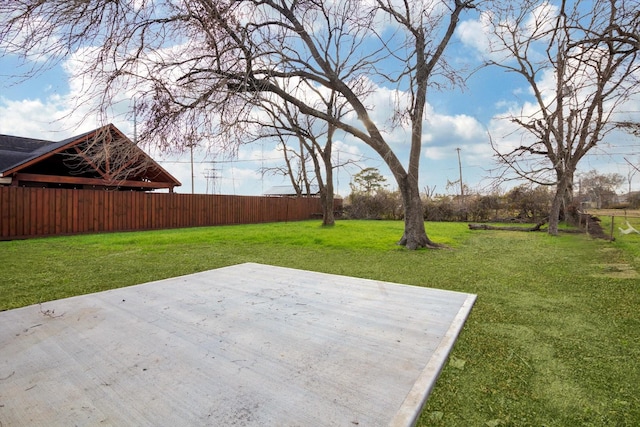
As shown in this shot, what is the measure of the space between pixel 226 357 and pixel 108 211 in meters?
10.1

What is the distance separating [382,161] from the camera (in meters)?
6.26

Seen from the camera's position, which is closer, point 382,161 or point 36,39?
point 36,39

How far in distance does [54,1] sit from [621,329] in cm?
486

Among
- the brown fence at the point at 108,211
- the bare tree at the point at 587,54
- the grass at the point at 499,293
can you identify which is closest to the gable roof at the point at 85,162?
the brown fence at the point at 108,211

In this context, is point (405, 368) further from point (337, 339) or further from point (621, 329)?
point (621, 329)

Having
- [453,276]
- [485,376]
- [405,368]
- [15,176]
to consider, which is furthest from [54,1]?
[15,176]

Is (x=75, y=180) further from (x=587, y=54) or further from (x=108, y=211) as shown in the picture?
(x=587, y=54)

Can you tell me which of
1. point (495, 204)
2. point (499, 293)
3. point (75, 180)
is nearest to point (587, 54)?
point (499, 293)

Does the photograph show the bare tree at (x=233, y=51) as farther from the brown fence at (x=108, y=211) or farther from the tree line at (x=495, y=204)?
the brown fence at (x=108, y=211)

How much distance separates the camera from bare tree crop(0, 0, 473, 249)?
9.41ft

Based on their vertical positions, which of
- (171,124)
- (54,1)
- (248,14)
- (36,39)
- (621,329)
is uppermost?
(248,14)

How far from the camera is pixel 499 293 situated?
121 inches

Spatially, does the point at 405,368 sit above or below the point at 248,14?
below

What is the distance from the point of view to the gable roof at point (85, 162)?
360cm
